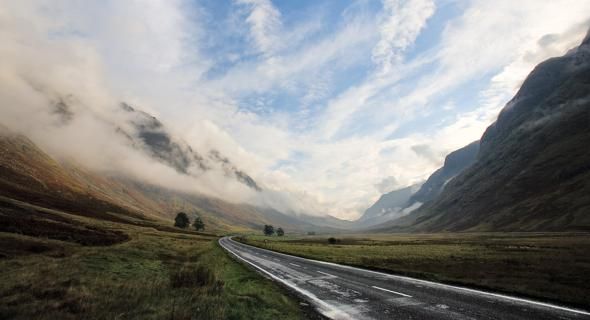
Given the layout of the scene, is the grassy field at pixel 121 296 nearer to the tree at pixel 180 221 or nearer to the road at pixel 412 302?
the road at pixel 412 302

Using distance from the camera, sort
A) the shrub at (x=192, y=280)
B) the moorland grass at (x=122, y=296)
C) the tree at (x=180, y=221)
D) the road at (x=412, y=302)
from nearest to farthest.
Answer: the moorland grass at (x=122, y=296), the road at (x=412, y=302), the shrub at (x=192, y=280), the tree at (x=180, y=221)

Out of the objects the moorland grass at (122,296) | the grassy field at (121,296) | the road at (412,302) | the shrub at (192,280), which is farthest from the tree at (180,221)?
the road at (412,302)

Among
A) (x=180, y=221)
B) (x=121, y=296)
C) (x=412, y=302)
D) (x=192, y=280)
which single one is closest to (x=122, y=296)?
(x=121, y=296)

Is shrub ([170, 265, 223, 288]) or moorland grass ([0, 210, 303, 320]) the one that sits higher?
shrub ([170, 265, 223, 288])

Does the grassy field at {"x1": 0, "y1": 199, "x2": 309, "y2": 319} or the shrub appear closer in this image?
the grassy field at {"x1": 0, "y1": 199, "x2": 309, "y2": 319}

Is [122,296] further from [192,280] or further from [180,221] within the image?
[180,221]

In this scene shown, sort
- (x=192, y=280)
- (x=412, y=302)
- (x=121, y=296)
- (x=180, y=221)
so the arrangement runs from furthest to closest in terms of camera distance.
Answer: (x=180, y=221) < (x=192, y=280) < (x=121, y=296) < (x=412, y=302)

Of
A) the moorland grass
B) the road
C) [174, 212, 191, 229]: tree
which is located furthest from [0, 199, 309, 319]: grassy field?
[174, 212, 191, 229]: tree

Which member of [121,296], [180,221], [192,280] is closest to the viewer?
[121,296]

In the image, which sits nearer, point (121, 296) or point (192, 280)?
point (121, 296)

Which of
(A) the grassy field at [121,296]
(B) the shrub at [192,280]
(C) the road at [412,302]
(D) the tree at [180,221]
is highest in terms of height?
(D) the tree at [180,221]

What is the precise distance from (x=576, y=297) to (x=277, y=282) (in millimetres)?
13248

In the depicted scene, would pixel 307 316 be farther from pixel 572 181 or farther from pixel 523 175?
pixel 523 175

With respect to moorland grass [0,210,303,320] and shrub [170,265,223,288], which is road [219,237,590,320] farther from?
shrub [170,265,223,288]
